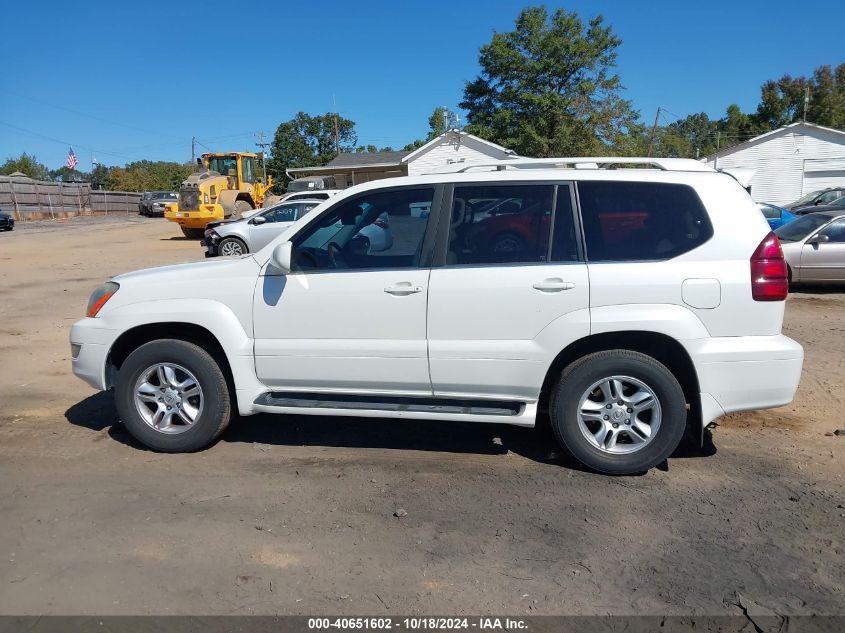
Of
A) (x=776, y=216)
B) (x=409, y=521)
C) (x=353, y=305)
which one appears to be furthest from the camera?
(x=776, y=216)

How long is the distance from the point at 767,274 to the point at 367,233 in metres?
2.53

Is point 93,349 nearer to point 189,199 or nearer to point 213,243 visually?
point 213,243

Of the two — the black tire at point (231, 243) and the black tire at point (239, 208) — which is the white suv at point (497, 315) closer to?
the black tire at point (231, 243)

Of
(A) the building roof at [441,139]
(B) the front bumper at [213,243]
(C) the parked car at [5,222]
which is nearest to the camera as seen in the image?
(B) the front bumper at [213,243]

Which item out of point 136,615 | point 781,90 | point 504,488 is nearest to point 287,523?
point 136,615

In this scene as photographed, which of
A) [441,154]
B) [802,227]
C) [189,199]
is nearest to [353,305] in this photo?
[802,227]

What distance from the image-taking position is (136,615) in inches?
120

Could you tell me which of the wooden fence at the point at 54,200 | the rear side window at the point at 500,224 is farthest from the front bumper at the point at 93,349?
the wooden fence at the point at 54,200

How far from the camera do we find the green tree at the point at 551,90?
37.7 m

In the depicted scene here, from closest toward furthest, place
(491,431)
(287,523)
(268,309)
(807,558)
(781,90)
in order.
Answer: (807,558) < (287,523) < (268,309) < (491,431) < (781,90)

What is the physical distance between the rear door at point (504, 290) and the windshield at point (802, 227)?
8957mm

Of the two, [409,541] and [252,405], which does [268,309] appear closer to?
[252,405]

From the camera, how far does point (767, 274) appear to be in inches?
161

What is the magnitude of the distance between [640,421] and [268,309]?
2.53 meters
